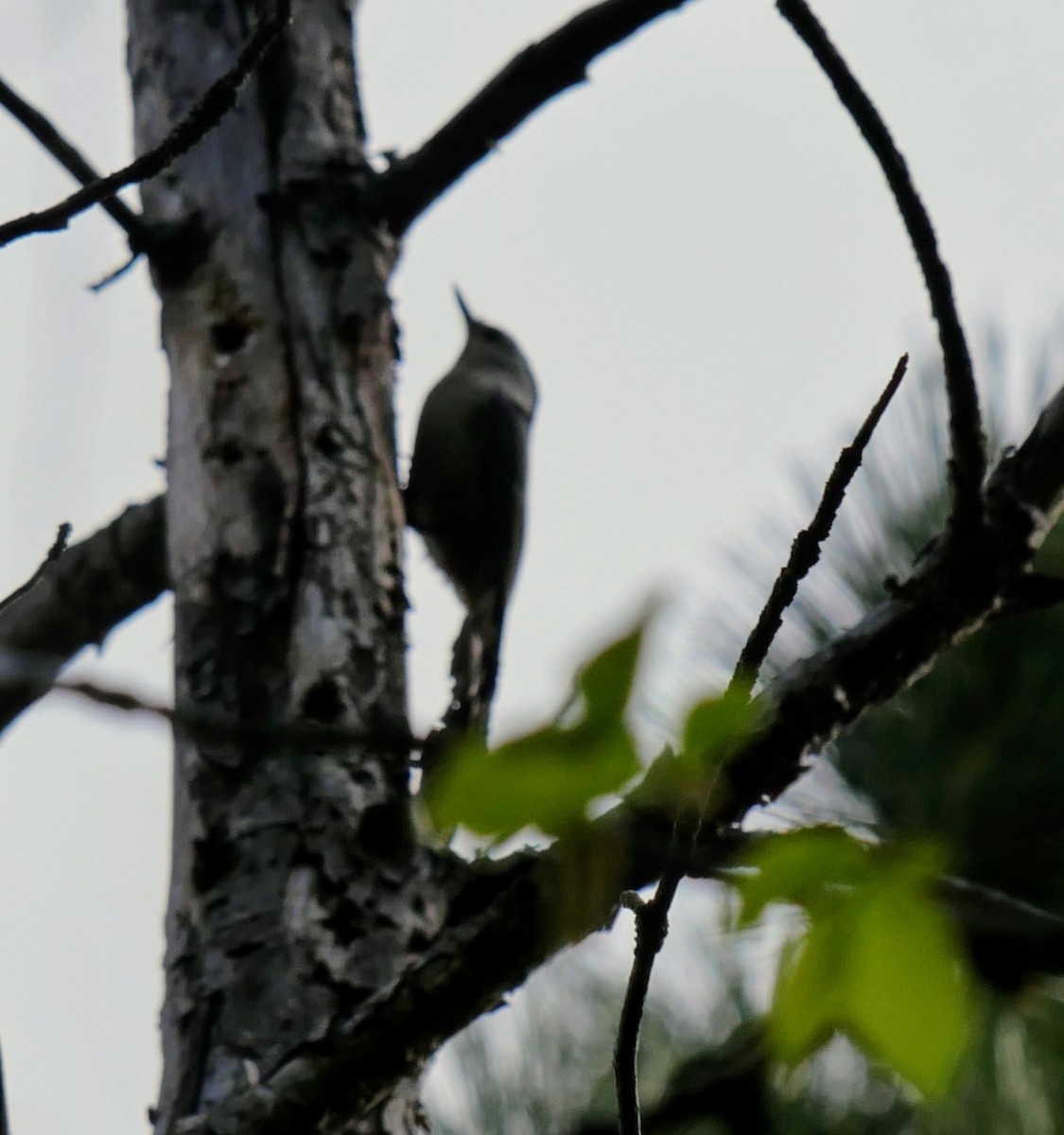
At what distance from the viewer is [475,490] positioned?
3334 millimetres

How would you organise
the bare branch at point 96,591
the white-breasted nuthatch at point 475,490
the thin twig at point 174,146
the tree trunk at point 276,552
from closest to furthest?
A: the thin twig at point 174,146
the tree trunk at point 276,552
the bare branch at point 96,591
the white-breasted nuthatch at point 475,490

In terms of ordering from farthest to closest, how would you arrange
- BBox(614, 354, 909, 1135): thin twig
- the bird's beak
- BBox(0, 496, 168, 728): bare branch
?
the bird's beak → BBox(0, 496, 168, 728): bare branch → BBox(614, 354, 909, 1135): thin twig

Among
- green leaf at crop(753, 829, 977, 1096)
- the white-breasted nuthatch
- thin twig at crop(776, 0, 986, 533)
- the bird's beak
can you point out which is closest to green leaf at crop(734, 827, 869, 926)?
green leaf at crop(753, 829, 977, 1096)

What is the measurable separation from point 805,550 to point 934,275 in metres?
0.64

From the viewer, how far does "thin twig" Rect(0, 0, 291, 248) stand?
4.17ft

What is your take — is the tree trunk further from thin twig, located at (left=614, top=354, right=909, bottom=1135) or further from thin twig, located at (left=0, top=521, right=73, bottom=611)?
thin twig, located at (left=614, top=354, right=909, bottom=1135)

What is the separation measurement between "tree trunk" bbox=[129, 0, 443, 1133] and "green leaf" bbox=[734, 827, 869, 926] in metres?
0.80

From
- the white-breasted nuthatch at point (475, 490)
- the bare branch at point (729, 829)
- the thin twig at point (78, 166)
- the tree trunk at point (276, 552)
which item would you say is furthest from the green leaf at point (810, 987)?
the white-breasted nuthatch at point (475, 490)

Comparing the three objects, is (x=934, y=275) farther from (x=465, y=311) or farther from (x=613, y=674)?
(x=465, y=311)

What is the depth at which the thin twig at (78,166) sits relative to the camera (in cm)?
217

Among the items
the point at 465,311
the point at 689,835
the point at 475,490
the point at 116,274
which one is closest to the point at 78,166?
the point at 116,274

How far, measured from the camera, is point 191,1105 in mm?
1573

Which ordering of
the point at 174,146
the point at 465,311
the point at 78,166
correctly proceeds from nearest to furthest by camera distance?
the point at 174,146, the point at 78,166, the point at 465,311

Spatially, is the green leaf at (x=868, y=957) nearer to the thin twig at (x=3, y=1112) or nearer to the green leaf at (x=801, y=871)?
the green leaf at (x=801, y=871)
